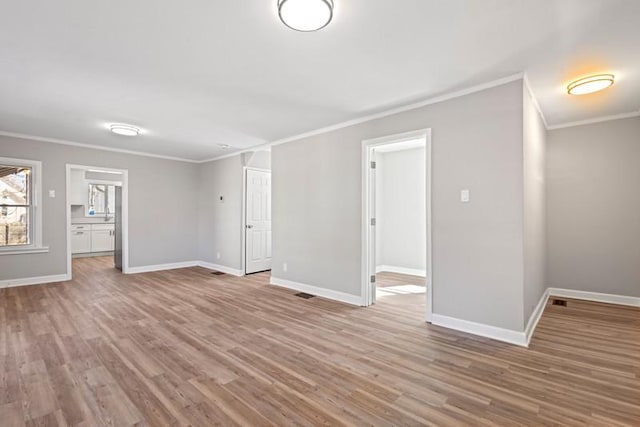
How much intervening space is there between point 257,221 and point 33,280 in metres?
3.92

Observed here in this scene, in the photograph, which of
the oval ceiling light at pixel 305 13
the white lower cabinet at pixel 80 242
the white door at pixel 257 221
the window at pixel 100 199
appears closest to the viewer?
the oval ceiling light at pixel 305 13

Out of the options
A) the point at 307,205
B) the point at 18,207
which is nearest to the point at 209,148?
the point at 307,205

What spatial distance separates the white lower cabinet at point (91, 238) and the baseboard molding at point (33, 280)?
11.6 ft

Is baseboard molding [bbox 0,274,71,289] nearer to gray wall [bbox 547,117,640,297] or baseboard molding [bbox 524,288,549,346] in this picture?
baseboard molding [bbox 524,288,549,346]

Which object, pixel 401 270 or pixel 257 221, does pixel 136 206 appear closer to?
pixel 257 221

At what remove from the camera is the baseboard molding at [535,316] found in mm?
2934

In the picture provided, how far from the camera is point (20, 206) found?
17.1 ft

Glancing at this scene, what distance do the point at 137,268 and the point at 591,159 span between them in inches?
321

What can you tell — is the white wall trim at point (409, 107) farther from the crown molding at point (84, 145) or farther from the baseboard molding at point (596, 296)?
the baseboard molding at point (596, 296)

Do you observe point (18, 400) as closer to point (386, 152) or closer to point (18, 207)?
point (18, 207)

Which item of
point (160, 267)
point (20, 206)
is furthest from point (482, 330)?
point (20, 206)

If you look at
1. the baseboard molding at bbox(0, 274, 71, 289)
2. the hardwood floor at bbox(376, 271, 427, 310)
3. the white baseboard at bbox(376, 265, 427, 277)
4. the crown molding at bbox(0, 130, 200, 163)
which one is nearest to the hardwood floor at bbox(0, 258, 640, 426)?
the hardwood floor at bbox(376, 271, 427, 310)

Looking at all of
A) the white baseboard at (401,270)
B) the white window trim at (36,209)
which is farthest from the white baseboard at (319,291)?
the white window trim at (36,209)

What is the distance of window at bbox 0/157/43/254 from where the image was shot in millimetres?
5109
